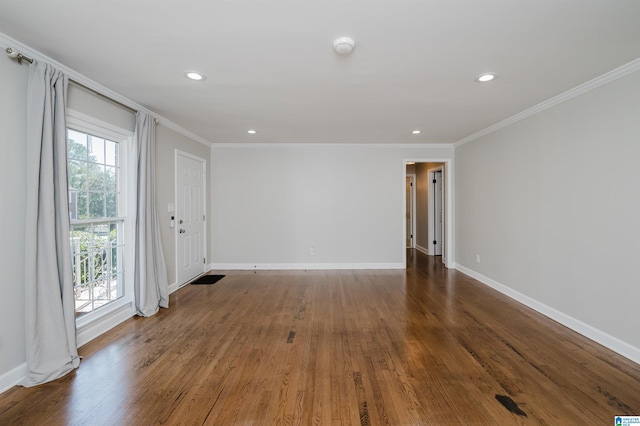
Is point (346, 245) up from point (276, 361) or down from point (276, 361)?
up

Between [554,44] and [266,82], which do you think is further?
[266,82]

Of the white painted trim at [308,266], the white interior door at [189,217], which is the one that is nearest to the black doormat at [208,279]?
the white interior door at [189,217]

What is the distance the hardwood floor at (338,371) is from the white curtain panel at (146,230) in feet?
0.75

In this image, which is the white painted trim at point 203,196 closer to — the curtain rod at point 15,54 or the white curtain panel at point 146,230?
the white curtain panel at point 146,230

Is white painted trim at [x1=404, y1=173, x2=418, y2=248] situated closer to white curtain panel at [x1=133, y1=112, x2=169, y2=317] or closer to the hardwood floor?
the hardwood floor

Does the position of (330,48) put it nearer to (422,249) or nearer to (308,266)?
(308,266)

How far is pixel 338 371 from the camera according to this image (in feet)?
7.20

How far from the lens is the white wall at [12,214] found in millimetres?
1982

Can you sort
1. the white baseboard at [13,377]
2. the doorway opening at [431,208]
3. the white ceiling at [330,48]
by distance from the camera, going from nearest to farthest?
the white ceiling at [330,48]
the white baseboard at [13,377]
the doorway opening at [431,208]

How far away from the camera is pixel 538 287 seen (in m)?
3.42

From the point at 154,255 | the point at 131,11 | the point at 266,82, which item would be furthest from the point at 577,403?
the point at 154,255

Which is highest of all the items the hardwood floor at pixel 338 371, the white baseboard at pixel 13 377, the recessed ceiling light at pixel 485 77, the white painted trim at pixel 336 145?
the white painted trim at pixel 336 145

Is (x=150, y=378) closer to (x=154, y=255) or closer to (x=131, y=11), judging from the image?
(x=154, y=255)

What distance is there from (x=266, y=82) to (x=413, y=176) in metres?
6.33
